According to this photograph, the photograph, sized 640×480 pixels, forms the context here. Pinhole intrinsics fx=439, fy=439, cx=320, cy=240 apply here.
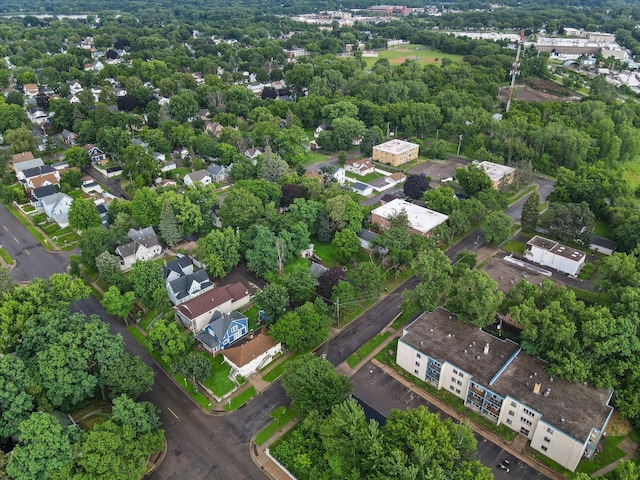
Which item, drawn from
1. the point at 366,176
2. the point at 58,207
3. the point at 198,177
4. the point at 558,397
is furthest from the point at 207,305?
the point at 366,176

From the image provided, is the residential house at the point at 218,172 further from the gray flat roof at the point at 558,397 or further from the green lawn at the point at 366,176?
the gray flat roof at the point at 558,397

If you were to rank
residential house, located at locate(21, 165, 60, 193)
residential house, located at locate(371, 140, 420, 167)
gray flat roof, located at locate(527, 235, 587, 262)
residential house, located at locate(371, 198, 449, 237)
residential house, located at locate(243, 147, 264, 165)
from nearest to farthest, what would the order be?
gray flat roof, located at locate(527, 235, 587, 262)
residential house, located at locate(371, 198, 449, 237)
residential house, located at locate(21, 165, 60, 193)
residential house, located at locate(243, 147, 264, 165)
residential house, located at locate(371, 140, 420, 167)

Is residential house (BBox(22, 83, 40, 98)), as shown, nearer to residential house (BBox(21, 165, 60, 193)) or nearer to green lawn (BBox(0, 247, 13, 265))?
residential house (BBox(21, 165, 60, 193))

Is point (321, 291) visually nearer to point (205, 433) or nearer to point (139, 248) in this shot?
point (205, 433)

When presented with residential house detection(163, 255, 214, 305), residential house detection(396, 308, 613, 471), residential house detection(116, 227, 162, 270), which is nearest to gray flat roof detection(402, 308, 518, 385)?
residential house detection(396, 308, 613, 471)

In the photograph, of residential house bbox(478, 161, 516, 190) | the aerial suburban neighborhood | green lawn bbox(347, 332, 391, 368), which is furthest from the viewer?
residential house bbox(478, 161, 516, 190)

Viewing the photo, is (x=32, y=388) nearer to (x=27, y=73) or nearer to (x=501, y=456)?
(x=501, y=456)

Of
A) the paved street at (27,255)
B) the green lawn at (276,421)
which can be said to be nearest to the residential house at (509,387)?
the green lawn at (276,421)
